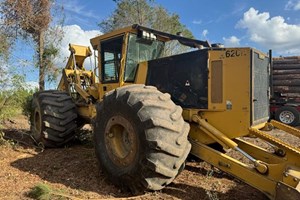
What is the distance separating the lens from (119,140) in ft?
17.1

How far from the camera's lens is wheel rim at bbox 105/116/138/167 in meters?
4.85

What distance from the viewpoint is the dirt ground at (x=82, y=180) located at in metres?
4.71

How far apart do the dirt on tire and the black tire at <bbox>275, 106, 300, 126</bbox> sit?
980 cm

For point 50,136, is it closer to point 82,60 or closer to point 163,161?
point 82,60

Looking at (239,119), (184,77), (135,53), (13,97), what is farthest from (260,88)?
(13,97)

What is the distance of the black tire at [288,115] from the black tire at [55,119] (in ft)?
34.8

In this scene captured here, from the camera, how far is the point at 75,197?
4508 mm

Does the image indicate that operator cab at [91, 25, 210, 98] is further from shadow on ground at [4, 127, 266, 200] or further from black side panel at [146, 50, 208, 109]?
shadow on ground at [4, 127, 266, 200]

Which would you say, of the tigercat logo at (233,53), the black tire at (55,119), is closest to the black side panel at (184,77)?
the tigercat logo at (233,53)

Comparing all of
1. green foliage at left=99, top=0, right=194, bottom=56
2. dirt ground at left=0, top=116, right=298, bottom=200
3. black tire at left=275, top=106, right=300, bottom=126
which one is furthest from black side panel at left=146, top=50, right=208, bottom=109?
green foliage at left=99, top=0, right=194, bottom=56

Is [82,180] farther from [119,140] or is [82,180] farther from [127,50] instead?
[127,50]

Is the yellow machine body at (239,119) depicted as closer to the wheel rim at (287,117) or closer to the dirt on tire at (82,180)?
the dirt on tire at (82,180)

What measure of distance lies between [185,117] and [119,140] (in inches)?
44.5

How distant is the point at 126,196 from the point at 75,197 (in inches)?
28.1
